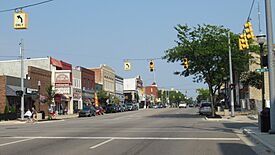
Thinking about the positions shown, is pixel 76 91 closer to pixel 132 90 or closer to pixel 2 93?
pixel 2 93

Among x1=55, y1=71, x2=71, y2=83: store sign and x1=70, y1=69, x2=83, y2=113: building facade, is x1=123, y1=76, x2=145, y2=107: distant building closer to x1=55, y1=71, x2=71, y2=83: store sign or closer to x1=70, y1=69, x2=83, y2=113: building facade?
x1=70, y1=69, x2=83, y2=113: building facade

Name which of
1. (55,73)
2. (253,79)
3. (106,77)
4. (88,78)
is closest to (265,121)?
(253,79)

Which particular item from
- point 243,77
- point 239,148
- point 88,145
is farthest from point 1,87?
point 239,148

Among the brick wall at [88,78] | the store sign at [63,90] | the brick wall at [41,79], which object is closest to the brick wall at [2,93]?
the brick wall at [41,79]

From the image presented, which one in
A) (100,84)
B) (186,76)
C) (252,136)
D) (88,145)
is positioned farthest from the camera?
(100,84)

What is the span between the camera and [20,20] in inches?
751

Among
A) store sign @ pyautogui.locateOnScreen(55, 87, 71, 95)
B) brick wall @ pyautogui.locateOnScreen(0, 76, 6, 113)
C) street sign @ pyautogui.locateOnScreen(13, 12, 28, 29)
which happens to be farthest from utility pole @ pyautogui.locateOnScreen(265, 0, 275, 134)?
store sign @ pyautogui.locateOnScreen(55, 87, 71, 95)

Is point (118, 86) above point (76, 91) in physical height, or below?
above

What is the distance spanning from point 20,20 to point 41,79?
135 ft

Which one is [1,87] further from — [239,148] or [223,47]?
[239,148]

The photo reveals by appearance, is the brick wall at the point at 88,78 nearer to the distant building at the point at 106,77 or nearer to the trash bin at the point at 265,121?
the distant building at the point at 106,77

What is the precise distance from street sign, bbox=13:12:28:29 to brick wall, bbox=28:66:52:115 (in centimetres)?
3761

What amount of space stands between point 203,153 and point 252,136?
5.76 metres

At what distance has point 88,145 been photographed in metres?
15.3
